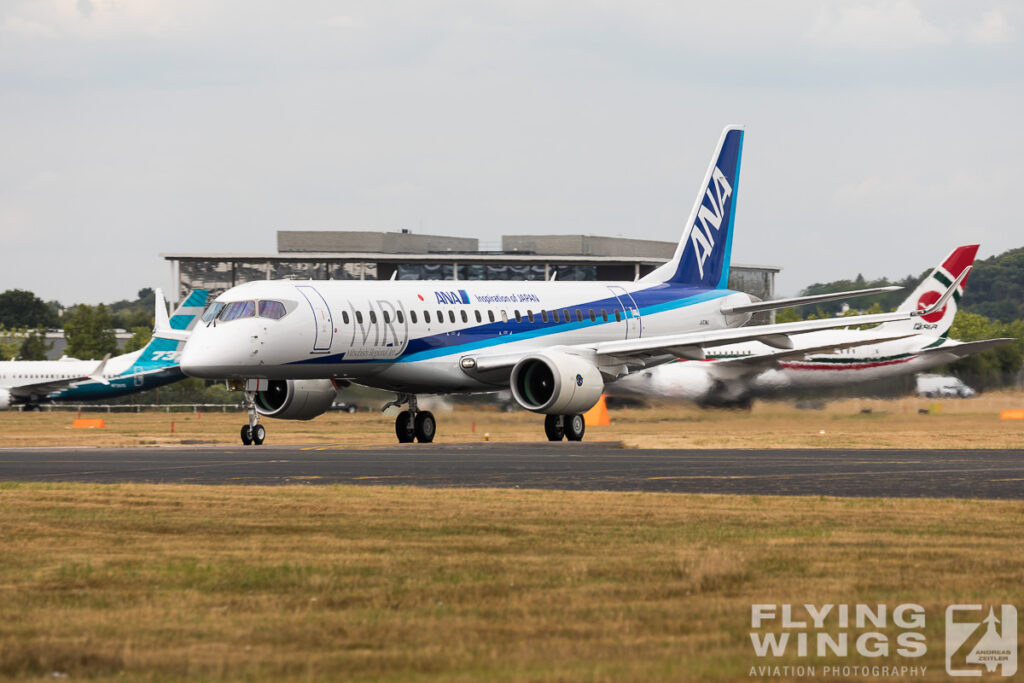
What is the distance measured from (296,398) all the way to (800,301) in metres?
13.6

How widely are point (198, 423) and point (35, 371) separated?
30063 mm

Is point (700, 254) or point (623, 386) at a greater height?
point (700, 254)

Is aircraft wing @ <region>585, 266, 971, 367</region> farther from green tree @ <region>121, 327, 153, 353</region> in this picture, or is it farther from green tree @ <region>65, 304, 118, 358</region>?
green tree @ <region>65, 304, 118, 358</region>

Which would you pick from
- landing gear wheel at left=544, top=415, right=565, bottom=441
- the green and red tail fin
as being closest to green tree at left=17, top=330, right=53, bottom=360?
the green and red tail fin

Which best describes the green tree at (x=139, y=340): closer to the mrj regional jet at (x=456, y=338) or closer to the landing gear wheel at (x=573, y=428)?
the mrj regional jet at (x=456, y=338)

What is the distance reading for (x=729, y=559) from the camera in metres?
11.7

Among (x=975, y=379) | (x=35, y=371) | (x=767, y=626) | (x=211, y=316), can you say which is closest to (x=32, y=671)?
(x=767, y=626)

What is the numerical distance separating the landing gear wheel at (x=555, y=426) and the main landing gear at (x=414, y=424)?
306 centimetres

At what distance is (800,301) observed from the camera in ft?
131

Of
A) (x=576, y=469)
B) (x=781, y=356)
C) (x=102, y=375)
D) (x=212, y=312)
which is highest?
(x=212, y=312)

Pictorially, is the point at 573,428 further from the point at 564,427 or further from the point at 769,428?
the point at 769,428

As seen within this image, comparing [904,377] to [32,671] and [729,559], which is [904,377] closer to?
[729,559]

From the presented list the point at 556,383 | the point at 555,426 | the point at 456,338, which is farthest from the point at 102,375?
the point at 556,383

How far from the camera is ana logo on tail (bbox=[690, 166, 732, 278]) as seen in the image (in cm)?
4428
